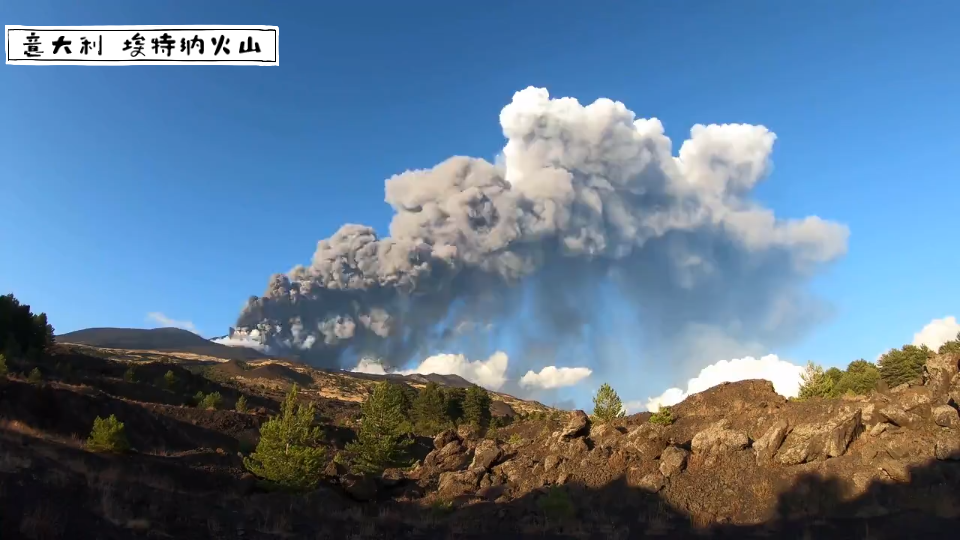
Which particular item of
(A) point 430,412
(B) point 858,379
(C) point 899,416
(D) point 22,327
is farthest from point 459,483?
(D) point 22,327

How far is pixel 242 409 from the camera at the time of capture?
4944 cm

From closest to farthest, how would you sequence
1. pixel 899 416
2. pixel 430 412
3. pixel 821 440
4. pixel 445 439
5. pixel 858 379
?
1. pixel 821 440
2. pixel 899 416
3. pixel 858 379
4. pixel 445 439
5. pixel 430 412

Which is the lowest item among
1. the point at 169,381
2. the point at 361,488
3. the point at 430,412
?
the point at 361,488

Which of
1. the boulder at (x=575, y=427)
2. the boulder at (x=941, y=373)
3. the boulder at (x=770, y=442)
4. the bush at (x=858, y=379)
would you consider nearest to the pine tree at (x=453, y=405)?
the boulder at (x=575, y=427)

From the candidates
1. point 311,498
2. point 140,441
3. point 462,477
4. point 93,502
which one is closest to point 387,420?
point 462,477

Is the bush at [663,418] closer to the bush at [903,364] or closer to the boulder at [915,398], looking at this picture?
the boulder at [915,398]

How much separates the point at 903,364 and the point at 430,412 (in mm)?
47112

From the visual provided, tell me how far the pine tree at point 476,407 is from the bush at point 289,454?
41.7 metres

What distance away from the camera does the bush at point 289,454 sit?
74.5 ft

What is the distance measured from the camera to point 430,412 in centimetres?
6725

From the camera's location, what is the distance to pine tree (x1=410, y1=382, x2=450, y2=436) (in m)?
64.4

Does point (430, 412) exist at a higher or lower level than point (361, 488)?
higher
